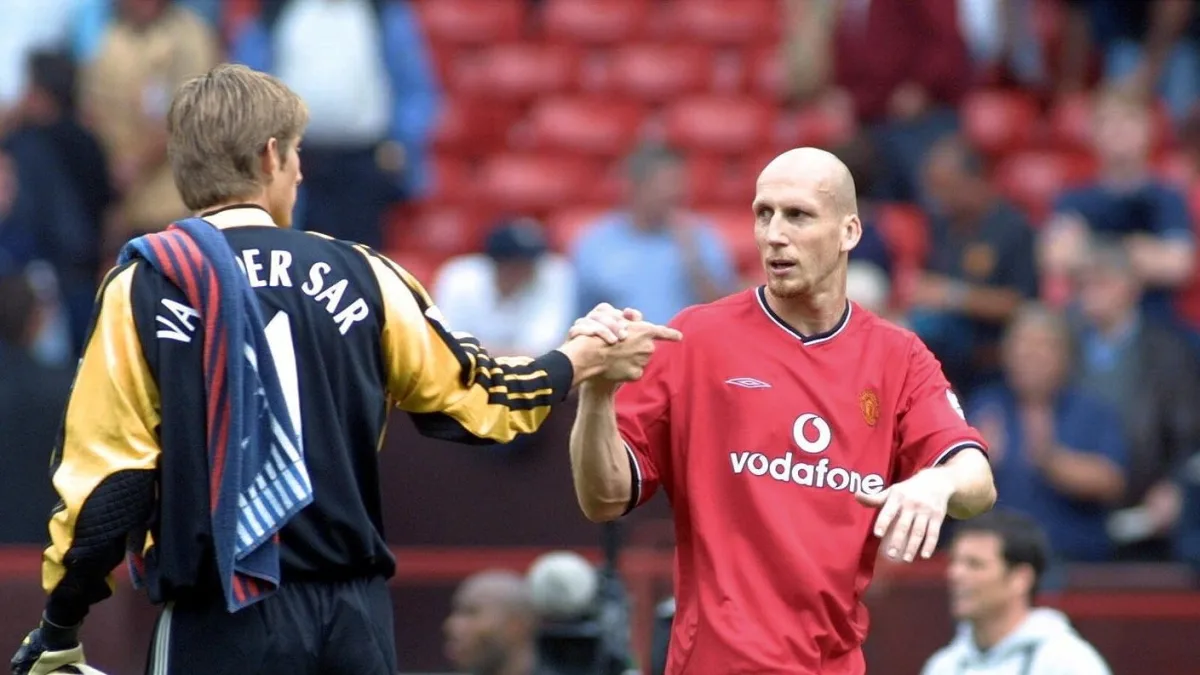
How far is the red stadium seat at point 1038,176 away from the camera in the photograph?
12344 millimetres

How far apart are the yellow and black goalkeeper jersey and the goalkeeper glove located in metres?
0.05

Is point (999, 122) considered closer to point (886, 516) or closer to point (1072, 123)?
point (1072, 123)

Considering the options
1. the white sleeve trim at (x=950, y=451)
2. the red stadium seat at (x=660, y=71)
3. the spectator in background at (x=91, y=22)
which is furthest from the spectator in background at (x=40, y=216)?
the white sleeve trim at (x=950, y=451)

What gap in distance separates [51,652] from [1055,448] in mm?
5740

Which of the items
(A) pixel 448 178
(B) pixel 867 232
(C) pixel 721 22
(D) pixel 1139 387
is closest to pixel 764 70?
(C) pixel 721 22

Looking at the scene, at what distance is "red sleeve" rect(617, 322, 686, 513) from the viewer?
491 centimetres

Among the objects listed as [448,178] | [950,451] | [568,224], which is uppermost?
[950,451]

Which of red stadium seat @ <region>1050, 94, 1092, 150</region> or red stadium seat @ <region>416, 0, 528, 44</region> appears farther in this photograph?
red stadium seat @ <region>416, 0, 528, 44</region>

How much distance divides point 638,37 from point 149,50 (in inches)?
133

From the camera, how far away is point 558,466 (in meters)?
9.41

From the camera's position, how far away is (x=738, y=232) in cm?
1225

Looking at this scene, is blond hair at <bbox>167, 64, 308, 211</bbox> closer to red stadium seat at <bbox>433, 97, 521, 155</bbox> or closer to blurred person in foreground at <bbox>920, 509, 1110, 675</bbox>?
blurred person in foreground at <bbox>920, 509, 1110, 675</bbox>

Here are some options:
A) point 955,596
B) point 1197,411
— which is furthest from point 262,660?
point 1197,411

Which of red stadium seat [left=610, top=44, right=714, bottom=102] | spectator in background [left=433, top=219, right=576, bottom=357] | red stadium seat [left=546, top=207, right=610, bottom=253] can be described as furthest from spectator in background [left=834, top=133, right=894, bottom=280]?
red stadium seat [left=610, top=44, right=714, bottom=102]
